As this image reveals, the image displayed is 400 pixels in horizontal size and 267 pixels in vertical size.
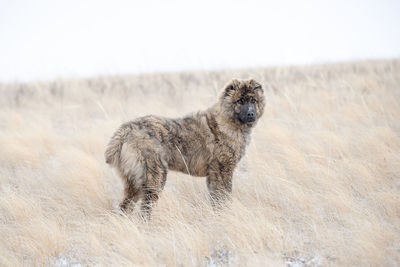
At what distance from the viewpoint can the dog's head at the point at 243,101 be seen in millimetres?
4316

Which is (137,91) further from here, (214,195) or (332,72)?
(214,195)

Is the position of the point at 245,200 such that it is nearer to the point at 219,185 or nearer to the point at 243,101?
the point at 219,185

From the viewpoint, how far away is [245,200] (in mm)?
4254

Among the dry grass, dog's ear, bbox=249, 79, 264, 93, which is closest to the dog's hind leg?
the dry grass

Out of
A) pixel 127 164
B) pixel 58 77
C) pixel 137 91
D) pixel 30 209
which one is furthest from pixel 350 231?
pixel 58 77

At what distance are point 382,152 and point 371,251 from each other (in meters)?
2.69

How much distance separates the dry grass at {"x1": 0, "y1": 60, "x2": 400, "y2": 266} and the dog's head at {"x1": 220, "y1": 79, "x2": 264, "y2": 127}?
0.89m

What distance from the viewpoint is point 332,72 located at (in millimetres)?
12734

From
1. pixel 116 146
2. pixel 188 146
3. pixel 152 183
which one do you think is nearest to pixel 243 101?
pixel 188 146

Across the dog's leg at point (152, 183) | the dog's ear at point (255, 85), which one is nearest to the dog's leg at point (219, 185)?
the dog's leg at point (152, 183)

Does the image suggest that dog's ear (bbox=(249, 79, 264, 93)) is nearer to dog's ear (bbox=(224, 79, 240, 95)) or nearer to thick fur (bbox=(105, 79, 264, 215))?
thick fur (bbox=(105, 79, 264, 215))

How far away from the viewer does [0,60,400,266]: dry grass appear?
10.0 feet

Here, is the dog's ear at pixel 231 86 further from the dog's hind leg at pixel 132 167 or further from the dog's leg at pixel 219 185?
the dog's hind leg at pixel 132 167

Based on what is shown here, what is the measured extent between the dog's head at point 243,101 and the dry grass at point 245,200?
2.90 ft
